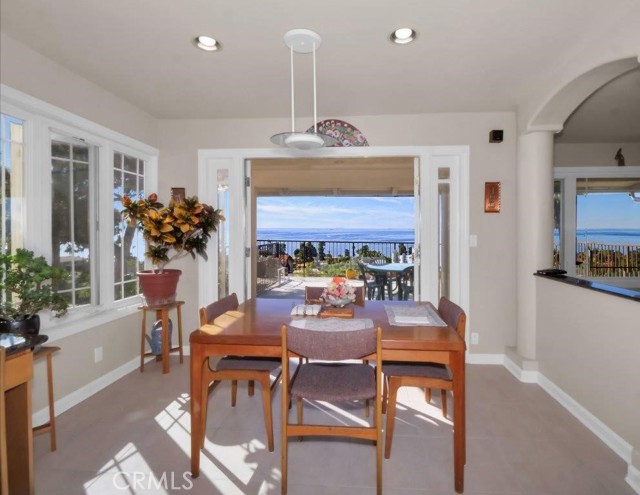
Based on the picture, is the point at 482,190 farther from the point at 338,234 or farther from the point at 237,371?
the point at 338,234

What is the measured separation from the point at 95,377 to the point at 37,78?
2.20 meters

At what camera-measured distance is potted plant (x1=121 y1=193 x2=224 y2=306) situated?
3.14 meters

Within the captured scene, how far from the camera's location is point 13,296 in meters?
2.29

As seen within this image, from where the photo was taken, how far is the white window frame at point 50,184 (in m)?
2.41

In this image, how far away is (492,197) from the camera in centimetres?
349

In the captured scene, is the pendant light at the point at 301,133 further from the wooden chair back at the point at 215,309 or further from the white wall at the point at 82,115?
the white wall at the point at 82,115

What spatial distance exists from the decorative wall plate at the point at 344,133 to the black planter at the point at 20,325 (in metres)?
2.67

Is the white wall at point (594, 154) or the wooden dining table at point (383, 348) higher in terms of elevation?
the white wall at point (594, 154)

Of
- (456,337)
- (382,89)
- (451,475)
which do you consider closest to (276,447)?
(451,475)

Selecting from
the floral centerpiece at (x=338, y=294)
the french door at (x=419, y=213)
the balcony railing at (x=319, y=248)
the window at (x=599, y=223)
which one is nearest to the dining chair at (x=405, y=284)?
the french door at (x=419, y=213)

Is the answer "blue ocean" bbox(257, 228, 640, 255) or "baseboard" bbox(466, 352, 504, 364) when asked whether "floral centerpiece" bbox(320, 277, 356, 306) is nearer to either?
"baseboard" bbox(466, 352, 504, 364)

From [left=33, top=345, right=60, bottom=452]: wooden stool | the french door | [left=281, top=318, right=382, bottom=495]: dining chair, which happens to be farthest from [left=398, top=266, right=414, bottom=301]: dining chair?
[left=33, top=345, right=60, bottom=452]: wooden stool

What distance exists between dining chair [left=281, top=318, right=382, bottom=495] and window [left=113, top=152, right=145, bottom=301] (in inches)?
89.4

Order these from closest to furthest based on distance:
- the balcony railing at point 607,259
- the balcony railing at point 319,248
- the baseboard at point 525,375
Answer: the baseboard at point 525,375 → the balcony railing at point 607,259 → the balcony railing at point 319,248
